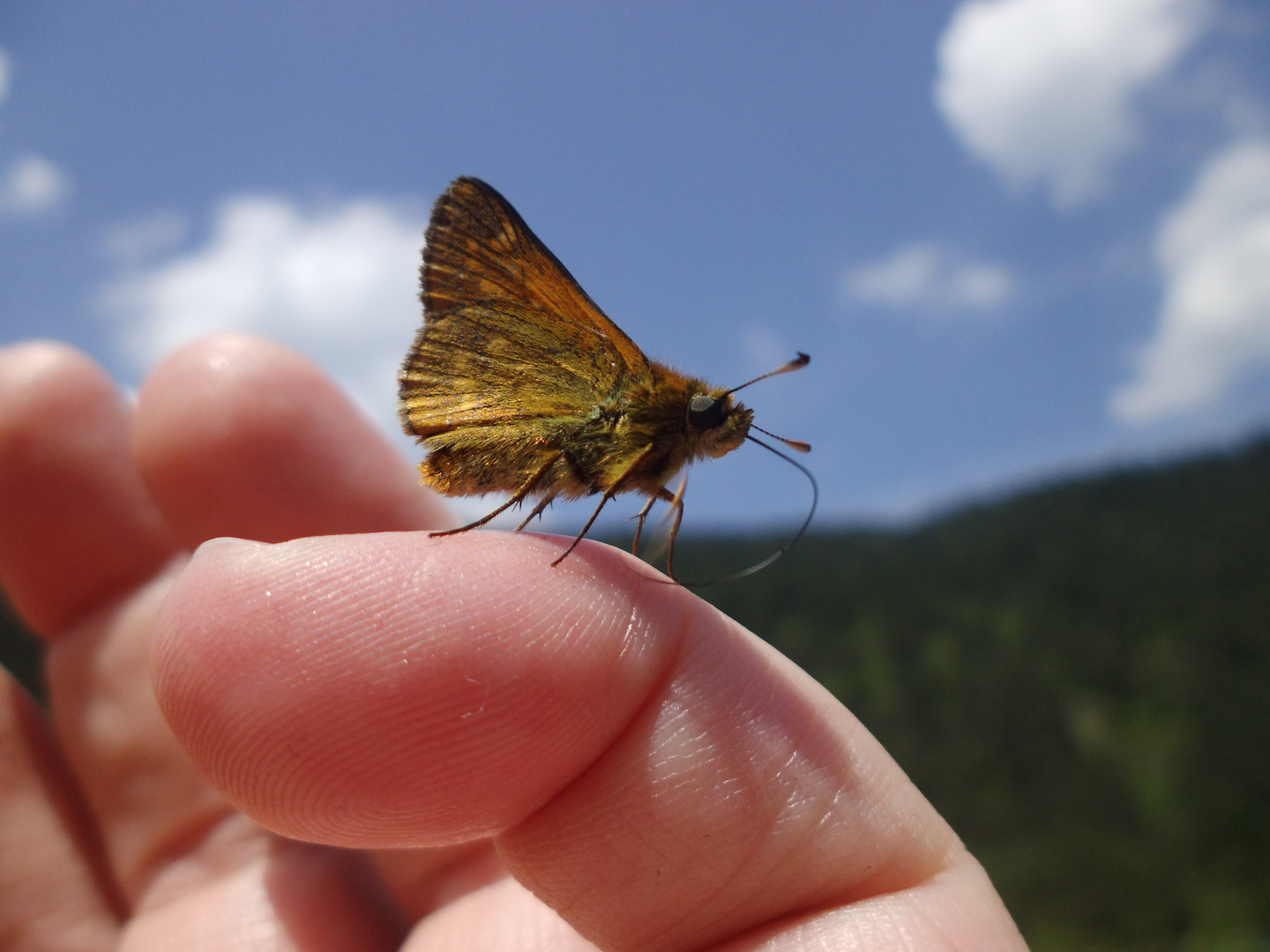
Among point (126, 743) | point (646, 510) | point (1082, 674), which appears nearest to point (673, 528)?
point (646, 510)

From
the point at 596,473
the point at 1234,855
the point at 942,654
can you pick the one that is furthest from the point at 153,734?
the point at 942,654

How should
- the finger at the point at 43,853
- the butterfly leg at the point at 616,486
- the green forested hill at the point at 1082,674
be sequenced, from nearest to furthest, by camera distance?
1. the butterfly leg at the point at 616,486
2. the finger at the point at 43,853
3. the green forested hill at the point at 1082,674

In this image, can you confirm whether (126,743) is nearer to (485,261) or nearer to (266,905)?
→ (266,905)

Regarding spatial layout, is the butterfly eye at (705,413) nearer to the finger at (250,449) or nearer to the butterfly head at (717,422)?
the butterfly head at (717,422)

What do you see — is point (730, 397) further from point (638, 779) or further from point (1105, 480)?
point (1105, 480)

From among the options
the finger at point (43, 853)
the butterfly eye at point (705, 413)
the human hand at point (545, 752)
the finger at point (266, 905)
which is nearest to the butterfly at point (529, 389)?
the butterfly eye at point (705, 413)
